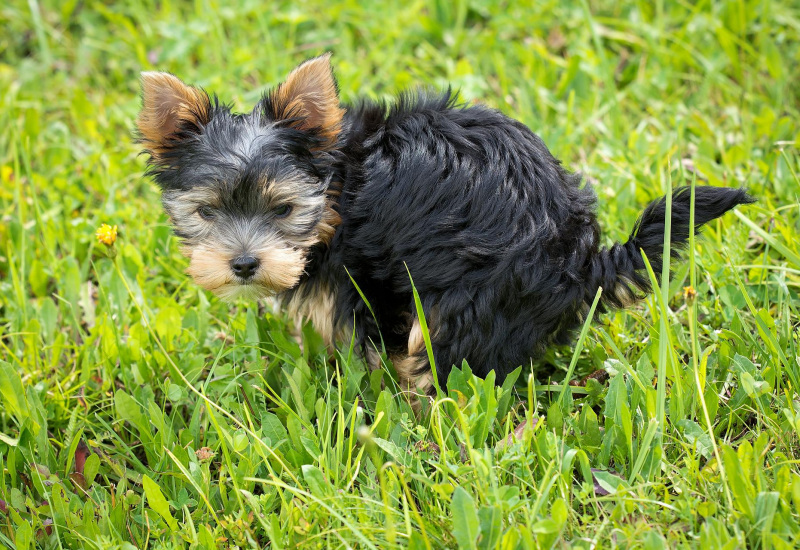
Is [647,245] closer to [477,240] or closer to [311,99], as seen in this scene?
[477,240]

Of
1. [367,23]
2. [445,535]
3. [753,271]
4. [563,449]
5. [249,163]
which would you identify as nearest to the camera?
[445,535]

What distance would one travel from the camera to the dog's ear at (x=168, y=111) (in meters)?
3.08

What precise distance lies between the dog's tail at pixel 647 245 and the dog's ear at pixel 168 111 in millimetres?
1772

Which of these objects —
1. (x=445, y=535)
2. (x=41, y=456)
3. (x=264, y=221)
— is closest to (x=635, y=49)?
(x=264, y=221)

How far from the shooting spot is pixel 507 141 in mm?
3180

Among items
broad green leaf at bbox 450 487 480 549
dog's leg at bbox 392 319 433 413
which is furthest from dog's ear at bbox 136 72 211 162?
broad green leaf at bbox 450 487 480 549

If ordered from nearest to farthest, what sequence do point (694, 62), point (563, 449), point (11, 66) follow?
point (563, 449)
point (694, 62)
point (11, 66)

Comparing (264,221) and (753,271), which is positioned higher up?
(264,221)

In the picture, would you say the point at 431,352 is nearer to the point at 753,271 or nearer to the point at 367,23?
the point at 753,271

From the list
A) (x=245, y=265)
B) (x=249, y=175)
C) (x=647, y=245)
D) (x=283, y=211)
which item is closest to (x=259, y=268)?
(x=245, y=265)

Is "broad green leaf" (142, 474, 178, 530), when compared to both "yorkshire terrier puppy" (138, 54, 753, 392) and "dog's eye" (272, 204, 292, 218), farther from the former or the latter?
"dog's eye" (272, 204, 292, 218)

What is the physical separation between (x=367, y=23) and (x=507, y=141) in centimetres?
333

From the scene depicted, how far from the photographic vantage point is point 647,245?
9.58 feet

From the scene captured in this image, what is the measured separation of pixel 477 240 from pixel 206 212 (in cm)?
116
